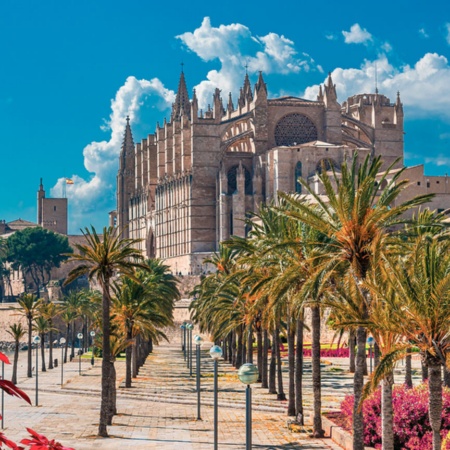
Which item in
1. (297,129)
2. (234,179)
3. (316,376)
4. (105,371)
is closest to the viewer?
(316,376)

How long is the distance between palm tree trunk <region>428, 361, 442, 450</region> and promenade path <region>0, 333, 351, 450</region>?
697 centimetres

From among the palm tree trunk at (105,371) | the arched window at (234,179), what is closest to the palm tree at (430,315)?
the palm tree trunk at (105,371)

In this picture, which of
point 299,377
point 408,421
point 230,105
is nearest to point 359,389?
point 408,421

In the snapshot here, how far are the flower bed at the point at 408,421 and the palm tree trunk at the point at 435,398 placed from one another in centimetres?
401

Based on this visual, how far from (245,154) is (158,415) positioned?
5974 centimetres

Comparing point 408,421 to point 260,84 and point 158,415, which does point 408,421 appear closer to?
point 158,415

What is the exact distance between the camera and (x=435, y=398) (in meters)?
14.1

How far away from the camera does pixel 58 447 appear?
16.2ft

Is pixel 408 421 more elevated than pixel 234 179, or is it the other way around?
pixel 234 179

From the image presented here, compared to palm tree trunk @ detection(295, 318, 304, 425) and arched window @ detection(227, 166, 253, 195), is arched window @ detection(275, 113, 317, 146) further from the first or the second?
palm tree trunk @ detection(295, 318, 304, 425)

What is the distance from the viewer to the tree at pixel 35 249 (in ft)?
371

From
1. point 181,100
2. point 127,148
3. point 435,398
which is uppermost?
point 181,100

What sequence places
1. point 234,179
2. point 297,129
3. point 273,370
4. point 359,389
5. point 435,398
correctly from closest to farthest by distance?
point 435,398
point 359,389
point 273,370
point 234,179
point 297,129

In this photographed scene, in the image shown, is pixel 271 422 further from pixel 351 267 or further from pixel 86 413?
pixel 351 267
